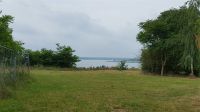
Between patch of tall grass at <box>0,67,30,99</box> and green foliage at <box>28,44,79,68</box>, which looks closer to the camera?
patch of tall grass at <box>0,67,30,99</box>

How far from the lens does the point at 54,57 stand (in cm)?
A: 6888

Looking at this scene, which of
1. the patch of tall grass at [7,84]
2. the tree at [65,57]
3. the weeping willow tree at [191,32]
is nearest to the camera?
the weeping willow tree at [191,32]

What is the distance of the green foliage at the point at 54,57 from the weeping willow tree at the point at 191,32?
174 feet

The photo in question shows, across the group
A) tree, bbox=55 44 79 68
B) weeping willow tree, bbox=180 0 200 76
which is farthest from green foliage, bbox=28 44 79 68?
weeping willow tree, bbox=180 0 200 76

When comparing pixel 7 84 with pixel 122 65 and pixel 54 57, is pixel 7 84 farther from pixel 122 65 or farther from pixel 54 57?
pixel 122 65

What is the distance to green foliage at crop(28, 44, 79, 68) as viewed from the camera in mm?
68375

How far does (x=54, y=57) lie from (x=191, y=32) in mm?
54660

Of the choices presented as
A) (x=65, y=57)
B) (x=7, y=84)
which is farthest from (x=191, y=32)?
(x=65, y=57)

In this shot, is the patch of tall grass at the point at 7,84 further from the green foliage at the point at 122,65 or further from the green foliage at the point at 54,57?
the green foliage at the point at 122,65

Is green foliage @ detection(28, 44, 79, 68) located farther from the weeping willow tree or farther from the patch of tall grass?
the weeping willow tree

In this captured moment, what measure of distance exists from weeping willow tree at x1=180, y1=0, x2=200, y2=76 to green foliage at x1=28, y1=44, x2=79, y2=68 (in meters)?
53.0

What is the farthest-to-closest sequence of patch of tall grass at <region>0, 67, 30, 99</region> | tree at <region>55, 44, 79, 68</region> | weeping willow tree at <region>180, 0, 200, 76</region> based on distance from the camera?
tree at <region>55, 44, 79, 68</region>
patch of tall grass at <region>0, 67, 30, 99</region>
weeping willow tree at <region>180, 0, 200, 76</region>

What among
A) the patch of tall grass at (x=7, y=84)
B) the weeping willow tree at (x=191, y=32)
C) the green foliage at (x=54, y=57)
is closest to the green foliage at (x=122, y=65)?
the green foliage at (x=54, y=57)

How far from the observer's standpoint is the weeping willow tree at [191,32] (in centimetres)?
1449
